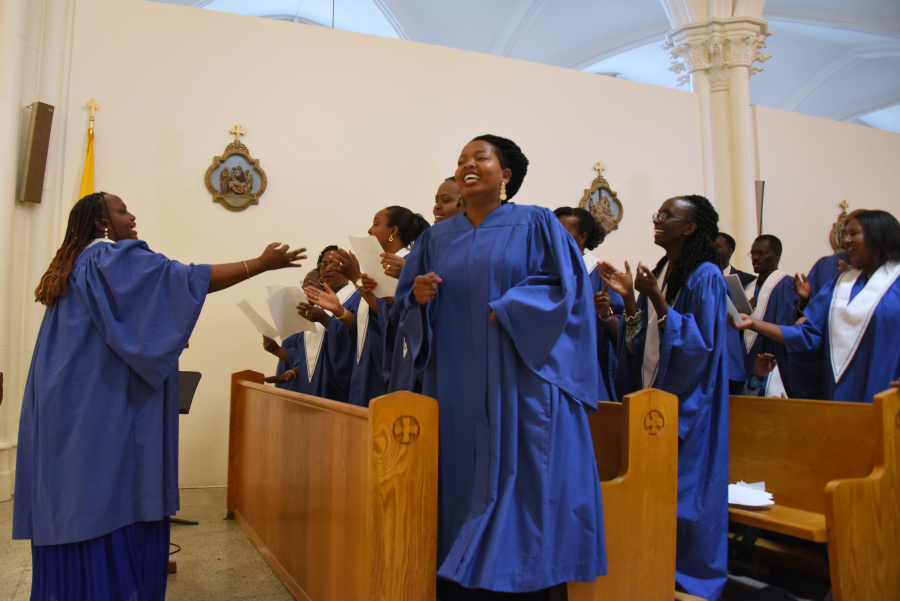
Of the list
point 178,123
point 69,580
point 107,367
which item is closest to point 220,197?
point 178,123

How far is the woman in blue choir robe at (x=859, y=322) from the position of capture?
A: 3.24 metres

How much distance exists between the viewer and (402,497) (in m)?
1.96

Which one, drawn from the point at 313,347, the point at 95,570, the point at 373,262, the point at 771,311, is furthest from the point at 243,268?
the point at 771,311

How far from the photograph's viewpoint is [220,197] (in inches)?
225

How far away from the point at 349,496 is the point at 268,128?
14.6ft

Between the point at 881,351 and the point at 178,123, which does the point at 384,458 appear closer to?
the point at 881,351

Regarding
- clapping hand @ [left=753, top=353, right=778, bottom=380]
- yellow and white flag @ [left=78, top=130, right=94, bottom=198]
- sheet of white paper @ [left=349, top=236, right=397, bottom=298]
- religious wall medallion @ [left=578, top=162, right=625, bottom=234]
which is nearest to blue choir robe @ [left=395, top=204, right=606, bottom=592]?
sheet of white paper @ [left=349, top=236, right=397, bottom=298]

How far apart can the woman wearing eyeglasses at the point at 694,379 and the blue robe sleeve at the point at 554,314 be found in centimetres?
68

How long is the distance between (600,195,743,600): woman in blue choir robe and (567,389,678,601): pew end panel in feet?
1.08

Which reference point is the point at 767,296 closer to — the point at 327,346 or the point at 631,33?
the point at 327,346

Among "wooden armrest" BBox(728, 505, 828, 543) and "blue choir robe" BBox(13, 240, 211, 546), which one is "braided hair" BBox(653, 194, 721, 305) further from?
"blue choir robe" BBox(13, 240, 211, 546)

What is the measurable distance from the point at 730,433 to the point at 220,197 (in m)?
4.34

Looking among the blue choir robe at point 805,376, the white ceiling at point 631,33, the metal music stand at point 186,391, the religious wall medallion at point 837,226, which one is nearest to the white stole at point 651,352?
the blue choir robe at point 805,376

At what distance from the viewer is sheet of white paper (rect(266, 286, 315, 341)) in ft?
11.6
